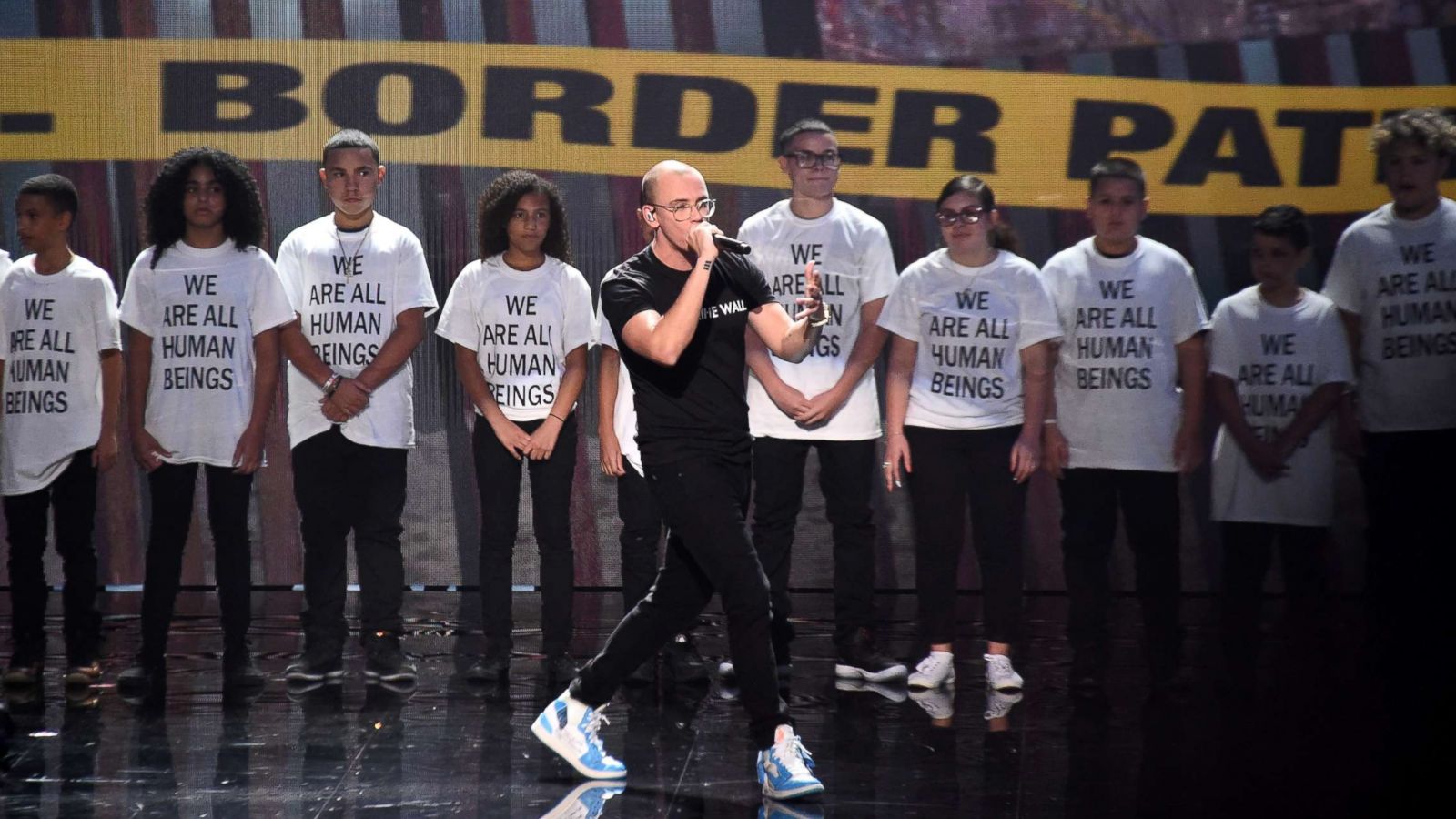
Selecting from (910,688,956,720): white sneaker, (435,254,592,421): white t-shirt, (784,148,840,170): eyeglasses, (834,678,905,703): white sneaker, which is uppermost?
(784,148,840,170): eyeglasses

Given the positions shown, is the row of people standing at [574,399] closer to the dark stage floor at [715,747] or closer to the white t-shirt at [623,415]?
the white t-shirt at [623,415]

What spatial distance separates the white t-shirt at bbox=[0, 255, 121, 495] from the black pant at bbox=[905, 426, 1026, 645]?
242 centimetres

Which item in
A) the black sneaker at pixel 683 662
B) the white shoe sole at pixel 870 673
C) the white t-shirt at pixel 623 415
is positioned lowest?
the white shoe sole at pixel 870 673

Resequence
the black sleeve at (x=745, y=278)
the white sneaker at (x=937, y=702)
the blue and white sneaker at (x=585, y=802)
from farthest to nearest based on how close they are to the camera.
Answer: the white sneaker at (x=937, y=702) < the black sleeve at (x=745, y=278) < the blue and white sneaker at (x=585, y=802)

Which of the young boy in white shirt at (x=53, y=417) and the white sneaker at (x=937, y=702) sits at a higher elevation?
the young boy in white shirt at (x=53, y=417)

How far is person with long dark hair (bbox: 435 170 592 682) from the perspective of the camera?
484 centimetres

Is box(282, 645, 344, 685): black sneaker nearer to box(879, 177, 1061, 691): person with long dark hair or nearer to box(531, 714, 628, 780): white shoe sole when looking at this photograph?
box(531, 714, 628, 780): white shoe sole

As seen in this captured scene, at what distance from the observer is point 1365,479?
198 inches

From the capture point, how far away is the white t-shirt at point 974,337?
473cm

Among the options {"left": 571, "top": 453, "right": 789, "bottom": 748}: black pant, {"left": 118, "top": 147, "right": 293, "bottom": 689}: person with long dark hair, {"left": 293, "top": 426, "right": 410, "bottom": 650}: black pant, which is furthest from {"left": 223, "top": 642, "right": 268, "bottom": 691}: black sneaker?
{"left": 571, "top": 453, "right": 789, "bottom": 748}: black pant

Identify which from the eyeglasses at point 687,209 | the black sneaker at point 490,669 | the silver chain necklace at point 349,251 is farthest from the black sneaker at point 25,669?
the eyeglasses at point 687,209

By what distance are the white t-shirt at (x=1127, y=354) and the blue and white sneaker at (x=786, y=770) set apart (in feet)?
5.23

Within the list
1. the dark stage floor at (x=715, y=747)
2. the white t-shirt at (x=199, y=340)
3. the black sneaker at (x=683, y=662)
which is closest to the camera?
the dark stage floor at (x=715, y=747)

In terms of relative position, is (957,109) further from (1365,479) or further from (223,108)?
(223,108)
